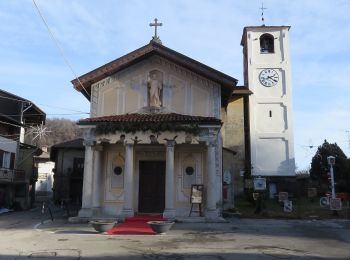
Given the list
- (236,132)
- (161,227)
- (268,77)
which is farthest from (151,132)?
(268,77)

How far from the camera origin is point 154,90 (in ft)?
69.2

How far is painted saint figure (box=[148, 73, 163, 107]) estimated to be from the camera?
21.0 metres

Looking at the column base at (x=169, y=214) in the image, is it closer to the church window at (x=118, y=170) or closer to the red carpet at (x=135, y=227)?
the red carpet at (x=135, y=227)

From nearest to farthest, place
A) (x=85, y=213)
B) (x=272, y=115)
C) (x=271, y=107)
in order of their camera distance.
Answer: (x=85, y=213)
(x=272, y=115)
(x=271, y=107)

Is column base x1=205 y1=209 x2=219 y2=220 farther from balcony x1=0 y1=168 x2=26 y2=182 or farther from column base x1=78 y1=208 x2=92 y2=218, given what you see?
balcony x1=0 y1=168 x2=26 y2=182

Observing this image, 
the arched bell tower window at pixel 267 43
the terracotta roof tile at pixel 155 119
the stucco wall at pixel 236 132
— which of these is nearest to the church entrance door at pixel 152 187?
the terracotta roof tile at pixel 155 119

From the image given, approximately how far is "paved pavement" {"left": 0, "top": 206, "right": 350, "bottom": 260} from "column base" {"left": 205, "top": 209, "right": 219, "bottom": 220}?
0.75 meters

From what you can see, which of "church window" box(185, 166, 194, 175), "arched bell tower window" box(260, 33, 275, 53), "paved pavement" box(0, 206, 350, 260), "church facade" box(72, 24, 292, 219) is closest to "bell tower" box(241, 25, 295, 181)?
"arched bell tower window" box(260, 33, 275, 53)

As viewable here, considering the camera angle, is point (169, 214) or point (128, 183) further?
point (128, 183)

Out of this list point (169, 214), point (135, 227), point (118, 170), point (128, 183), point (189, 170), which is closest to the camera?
point (135, 227)

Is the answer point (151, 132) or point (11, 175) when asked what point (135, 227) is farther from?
point (11, 175)

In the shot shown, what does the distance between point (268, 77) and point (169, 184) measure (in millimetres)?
23319

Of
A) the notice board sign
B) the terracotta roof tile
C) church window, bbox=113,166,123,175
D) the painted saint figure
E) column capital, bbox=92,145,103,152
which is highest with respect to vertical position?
the painted saint figure

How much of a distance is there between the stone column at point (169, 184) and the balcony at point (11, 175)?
15.6 m
